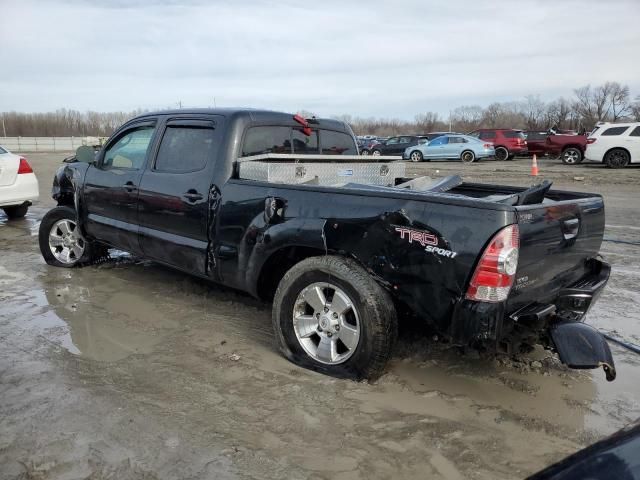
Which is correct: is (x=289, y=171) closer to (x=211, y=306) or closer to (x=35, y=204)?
(x=211, y=306)

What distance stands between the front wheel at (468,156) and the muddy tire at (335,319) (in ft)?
76.2

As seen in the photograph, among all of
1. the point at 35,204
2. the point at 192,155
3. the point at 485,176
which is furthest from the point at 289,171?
the point at 485,176

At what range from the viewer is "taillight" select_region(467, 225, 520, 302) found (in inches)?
111

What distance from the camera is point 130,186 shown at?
4.99m

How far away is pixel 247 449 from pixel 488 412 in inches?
55.2

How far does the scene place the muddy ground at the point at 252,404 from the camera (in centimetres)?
266

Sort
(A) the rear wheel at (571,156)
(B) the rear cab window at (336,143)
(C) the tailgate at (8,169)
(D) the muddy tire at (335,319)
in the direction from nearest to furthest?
(D) the muddy tire at (335,319), (B) the rear cab window at (336,143), (C) the tailgate at (8,169), (A) the rear wheel at (571,156)

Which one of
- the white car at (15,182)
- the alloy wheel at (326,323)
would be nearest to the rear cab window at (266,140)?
the alloy wheel at (326,323)

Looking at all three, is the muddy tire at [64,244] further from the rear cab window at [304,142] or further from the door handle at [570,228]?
the door handle at [570,228]

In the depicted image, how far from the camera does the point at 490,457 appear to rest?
2.71 meters

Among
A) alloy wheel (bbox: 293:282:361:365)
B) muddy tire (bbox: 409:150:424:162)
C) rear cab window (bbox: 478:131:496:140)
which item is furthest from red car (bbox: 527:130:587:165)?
alloy wheel (bbox: 293:282:361:365)

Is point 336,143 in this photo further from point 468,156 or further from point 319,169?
point 468,156

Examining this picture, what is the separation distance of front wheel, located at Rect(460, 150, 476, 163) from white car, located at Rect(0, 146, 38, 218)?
20110 millimetres

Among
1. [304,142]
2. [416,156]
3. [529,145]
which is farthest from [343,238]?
[529,145]
